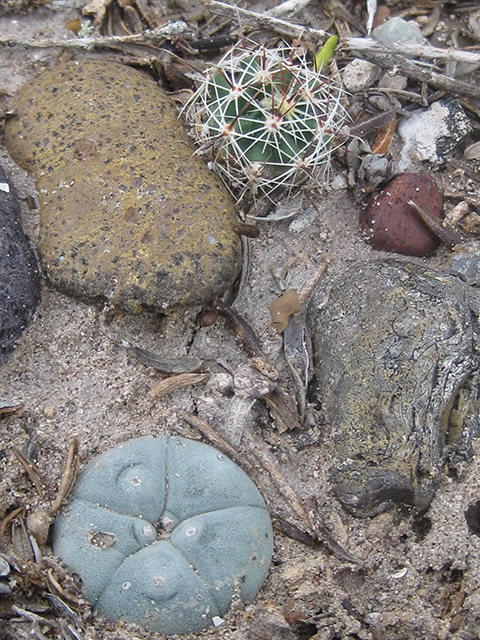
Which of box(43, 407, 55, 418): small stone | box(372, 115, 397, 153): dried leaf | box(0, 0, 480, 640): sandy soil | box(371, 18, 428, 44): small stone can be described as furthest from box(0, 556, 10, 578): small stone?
box(371, 18, 428, 44): small stone

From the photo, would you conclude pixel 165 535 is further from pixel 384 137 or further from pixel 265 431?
pixel 384 137

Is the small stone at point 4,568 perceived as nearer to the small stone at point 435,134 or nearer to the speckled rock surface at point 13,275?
the speckled rock surface at point 13,275

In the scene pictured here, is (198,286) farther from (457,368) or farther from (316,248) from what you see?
(457,368)

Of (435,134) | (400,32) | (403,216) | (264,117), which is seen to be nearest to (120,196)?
(264,117)

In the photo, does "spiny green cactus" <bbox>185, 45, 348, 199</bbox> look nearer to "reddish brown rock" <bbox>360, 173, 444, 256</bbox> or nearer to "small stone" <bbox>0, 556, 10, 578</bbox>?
"reddish brown rock" <bbox>360, 173, 444, 256</bbox>

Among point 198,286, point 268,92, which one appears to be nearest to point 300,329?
point 198,286

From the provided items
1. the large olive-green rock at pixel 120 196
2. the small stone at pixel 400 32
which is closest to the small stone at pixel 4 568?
the large olive-green rock at pixel 120 196
